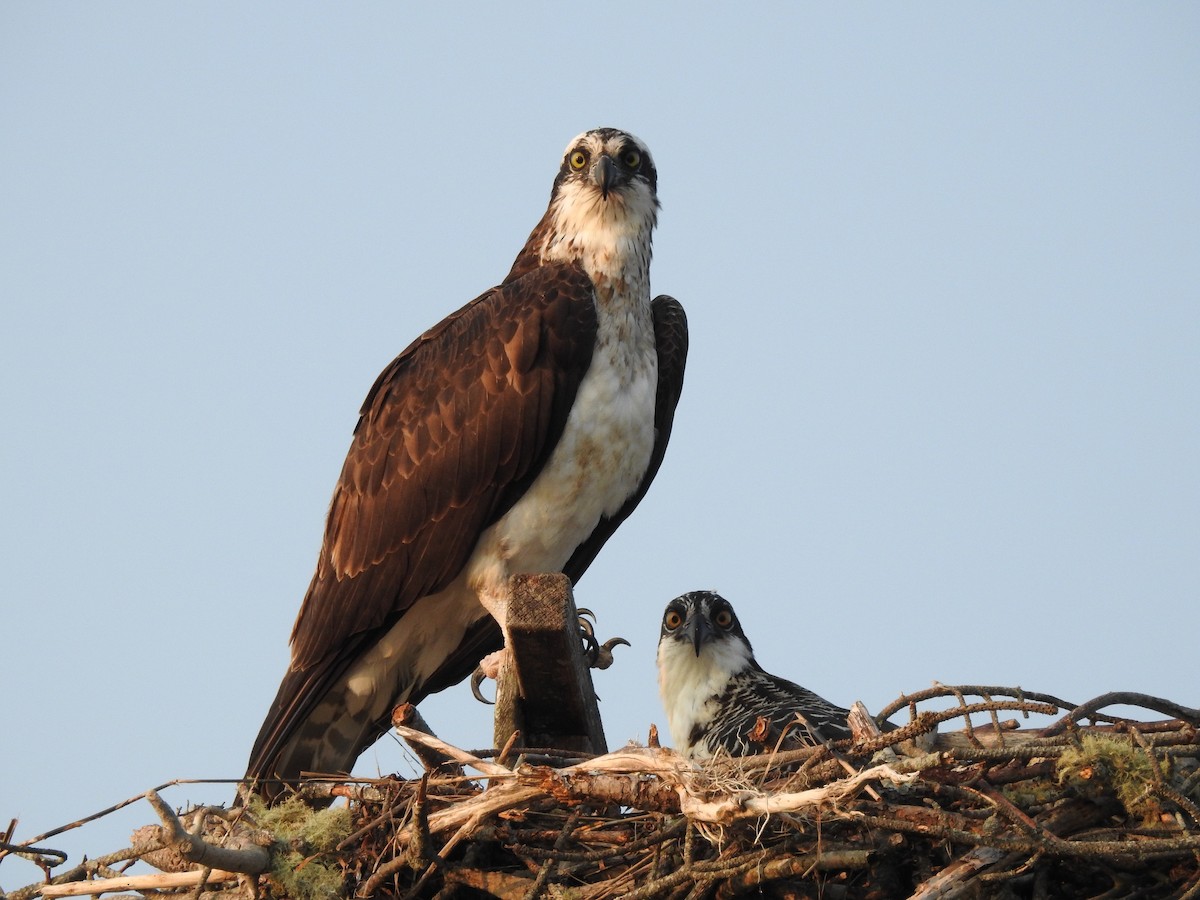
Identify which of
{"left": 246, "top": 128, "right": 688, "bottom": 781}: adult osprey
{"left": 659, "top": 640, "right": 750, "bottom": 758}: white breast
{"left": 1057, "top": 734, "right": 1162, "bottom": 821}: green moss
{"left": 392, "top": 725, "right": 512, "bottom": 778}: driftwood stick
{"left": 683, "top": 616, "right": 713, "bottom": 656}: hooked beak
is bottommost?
{"left": 1057, "top": 734, "right": 1162, "bottom": 821}: green moss

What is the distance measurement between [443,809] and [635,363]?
2274 mm

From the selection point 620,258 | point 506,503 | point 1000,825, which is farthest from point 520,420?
point 1000,825

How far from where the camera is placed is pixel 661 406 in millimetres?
6621

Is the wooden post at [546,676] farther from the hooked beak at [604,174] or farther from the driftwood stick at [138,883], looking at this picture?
the hooked beak at [604,174]

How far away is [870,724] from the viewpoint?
166 inches

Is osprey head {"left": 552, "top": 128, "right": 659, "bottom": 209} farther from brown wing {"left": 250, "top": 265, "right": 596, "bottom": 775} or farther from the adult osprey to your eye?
brown wing {"left": 250, "top": 265, "right": 596, "bottom": 775}

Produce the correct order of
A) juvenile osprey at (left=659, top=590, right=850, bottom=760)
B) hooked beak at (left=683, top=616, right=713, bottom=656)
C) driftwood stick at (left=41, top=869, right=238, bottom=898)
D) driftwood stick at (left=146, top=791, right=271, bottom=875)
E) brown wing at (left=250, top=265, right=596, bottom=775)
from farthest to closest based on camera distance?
hooked beak at (left=683, top=616, right=713, bottom=656) < brown wing at (left=250, top=265, right=596, bottom=775) < juvenile osprey at (left=659, top=590, right=850, bottom=760) < driftwood stick at (left=41, top=869, right=238, bottom=898) < driftwood stick at (left=146, top=791, right=271, bottom=875)

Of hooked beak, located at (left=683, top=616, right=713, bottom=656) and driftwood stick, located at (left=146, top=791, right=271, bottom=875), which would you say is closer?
driftwood stick, located at (left=146, top=791, right=271, bottom=875)

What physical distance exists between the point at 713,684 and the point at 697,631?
9.1 inches

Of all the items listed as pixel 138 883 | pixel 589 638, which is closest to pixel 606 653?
pixel 589 638

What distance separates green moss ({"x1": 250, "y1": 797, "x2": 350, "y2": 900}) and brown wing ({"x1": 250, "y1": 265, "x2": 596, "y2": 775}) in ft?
3.85

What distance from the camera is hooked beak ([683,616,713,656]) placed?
249 inches

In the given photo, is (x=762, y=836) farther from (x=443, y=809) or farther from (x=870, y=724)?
(x=443, y=809)

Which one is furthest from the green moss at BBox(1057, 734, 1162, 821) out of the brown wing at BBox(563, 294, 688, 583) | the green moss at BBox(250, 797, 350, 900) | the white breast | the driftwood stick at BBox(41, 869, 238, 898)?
the brown wing at BBox(563, 294, 688, 583)
